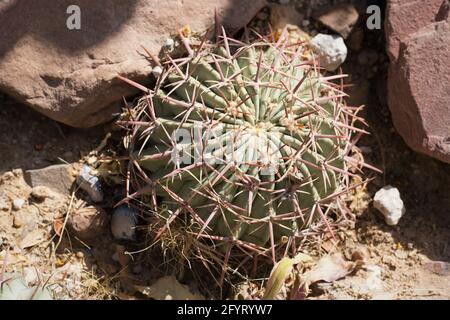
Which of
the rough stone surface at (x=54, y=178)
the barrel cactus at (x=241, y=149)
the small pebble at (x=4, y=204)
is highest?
the barrel cactus at (x=241, y=149)

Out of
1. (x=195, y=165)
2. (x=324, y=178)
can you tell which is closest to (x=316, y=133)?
(x=324, y=178)

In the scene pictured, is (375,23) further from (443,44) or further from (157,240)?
(157,240)

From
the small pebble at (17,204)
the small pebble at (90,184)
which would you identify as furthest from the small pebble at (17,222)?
the small pebble at (90,184)

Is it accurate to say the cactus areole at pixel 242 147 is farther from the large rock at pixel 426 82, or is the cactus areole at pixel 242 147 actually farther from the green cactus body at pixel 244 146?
the large rock at pixel 426 82

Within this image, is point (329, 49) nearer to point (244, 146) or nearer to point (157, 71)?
point (157, 71)

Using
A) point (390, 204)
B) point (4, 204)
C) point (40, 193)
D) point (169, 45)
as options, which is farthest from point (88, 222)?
point (390, 204)

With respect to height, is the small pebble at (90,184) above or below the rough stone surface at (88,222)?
above

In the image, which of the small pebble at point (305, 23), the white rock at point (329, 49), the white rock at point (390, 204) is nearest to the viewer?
the white rock at point (390, 204)
